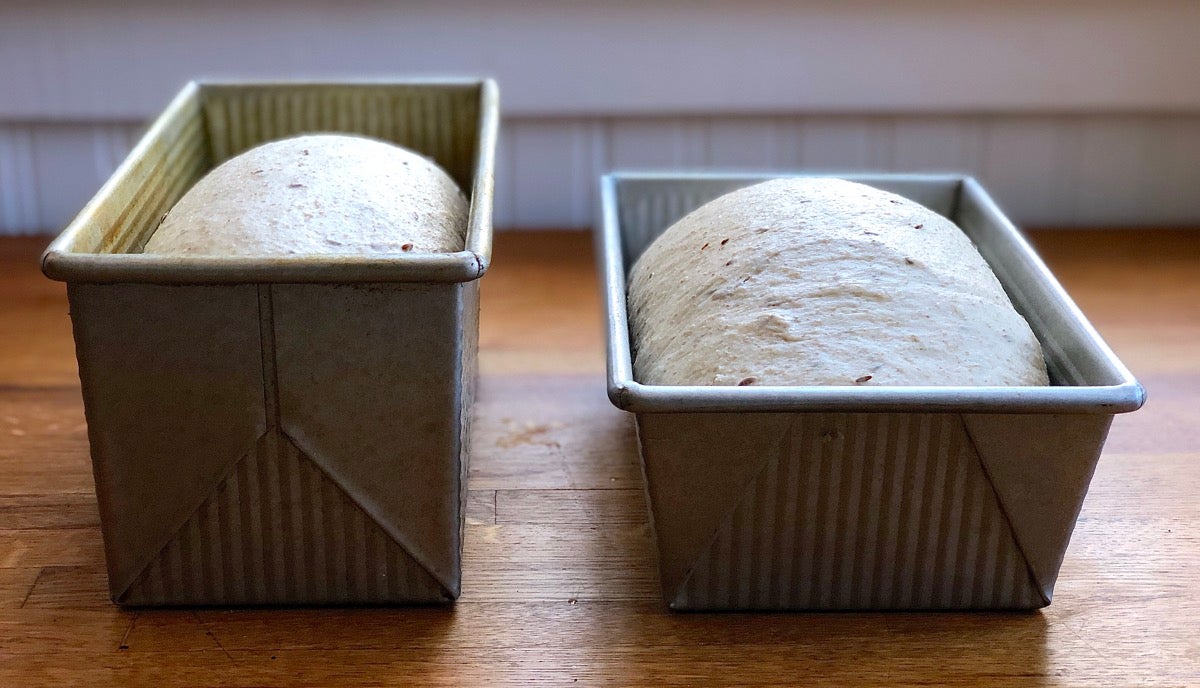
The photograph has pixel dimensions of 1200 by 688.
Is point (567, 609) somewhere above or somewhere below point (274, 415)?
below

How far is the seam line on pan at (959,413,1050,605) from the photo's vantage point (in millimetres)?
672

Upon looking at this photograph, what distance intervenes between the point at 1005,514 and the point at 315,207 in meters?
0.46

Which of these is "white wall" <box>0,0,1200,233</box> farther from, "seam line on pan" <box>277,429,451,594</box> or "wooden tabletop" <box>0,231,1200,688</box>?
"seam line on pan" <box>277,429,451,594</box>

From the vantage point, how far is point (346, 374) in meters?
0.68

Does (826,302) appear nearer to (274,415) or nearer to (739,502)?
(739,502)

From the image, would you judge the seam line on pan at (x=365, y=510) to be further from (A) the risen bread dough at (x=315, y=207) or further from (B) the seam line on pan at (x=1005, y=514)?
(B) the seam line on pan at (x=1005, y=514)

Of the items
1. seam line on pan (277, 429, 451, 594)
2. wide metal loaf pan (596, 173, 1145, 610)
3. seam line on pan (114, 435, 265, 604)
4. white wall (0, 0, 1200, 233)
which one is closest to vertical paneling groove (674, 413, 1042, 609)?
wide metal loaf pan (596, 173, 1145, 610)

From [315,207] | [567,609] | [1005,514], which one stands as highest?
[315,207]

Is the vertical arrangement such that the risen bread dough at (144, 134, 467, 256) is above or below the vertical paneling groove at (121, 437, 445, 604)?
above

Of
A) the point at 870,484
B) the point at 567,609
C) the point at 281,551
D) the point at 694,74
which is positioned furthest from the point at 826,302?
the point at 694,74

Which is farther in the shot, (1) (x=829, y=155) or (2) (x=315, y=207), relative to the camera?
(1) (x=829, y=155)

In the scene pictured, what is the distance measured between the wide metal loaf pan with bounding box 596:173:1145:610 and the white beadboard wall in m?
0.75

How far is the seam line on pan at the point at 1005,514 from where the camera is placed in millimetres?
672

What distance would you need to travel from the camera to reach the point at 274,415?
2.26ft
